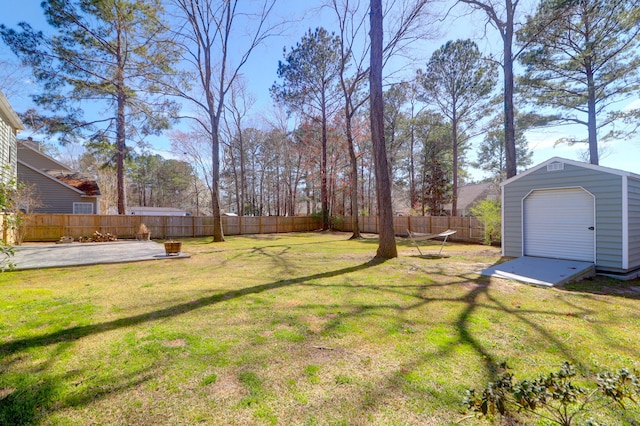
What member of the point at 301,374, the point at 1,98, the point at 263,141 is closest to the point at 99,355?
the point at 301,374

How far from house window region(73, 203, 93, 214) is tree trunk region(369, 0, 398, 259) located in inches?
642

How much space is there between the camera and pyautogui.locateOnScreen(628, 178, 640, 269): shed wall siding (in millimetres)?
5785

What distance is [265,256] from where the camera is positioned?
25.3 ft

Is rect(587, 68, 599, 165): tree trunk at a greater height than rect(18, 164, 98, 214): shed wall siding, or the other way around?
rect(587, 68, 599, 165): tree trunk

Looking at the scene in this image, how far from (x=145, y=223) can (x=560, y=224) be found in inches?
637

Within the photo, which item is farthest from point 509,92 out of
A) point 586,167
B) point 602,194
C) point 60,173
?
point 60,173

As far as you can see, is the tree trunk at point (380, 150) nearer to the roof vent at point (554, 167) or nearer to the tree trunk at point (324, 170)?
the roof vent at point (554, 167)

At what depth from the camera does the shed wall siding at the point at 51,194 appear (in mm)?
13398

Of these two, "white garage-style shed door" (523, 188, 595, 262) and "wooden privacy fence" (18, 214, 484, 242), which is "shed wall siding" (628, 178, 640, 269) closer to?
"white garage-style shed door" (523, 188, 595, 262)

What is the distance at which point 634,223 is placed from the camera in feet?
19.3

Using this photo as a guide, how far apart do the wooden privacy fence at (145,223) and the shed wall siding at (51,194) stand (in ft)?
9.48

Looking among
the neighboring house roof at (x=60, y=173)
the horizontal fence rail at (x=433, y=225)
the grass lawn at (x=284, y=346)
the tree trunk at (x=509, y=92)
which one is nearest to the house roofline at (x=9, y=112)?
the neighboring house roof at (x=60, y=173)

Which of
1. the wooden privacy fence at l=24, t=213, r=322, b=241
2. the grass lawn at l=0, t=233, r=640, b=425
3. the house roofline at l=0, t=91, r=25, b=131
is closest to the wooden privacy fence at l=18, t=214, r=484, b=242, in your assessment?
the wooden privacy fence at l=24, t=213, r=322, b=241

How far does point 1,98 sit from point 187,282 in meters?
8.53
